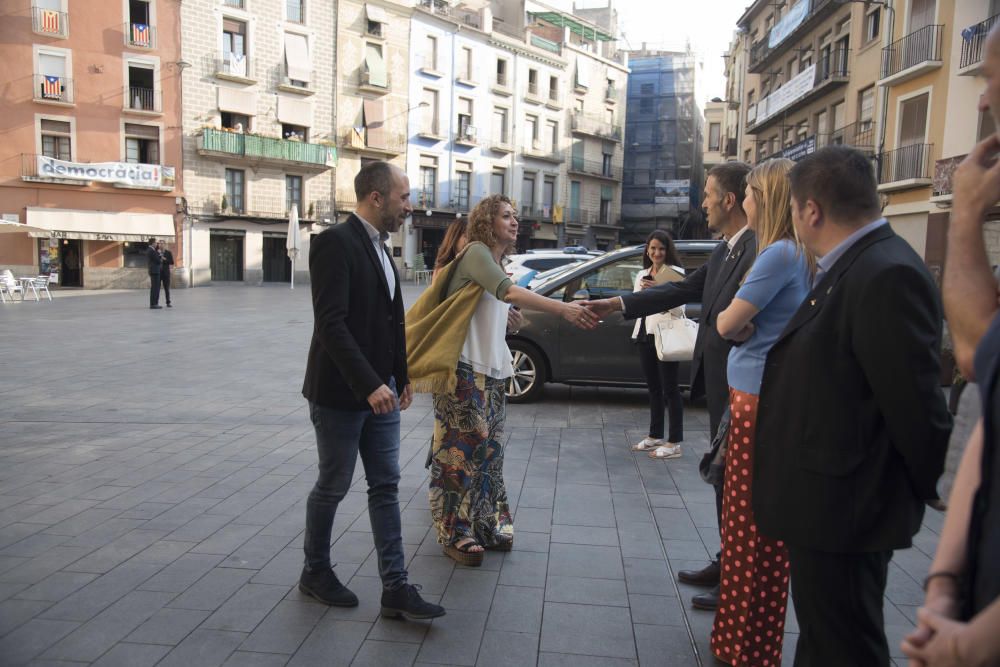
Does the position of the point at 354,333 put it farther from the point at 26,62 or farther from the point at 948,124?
the point at 26,62

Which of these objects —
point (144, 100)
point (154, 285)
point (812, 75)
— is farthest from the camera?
point (144, 100)

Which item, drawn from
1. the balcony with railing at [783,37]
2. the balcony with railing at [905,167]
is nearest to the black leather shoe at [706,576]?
the balcony with railing at [905,167]

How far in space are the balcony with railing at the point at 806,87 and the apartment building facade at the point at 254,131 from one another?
21351 millimetres

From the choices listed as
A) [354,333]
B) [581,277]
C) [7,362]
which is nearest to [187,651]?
[354,333]

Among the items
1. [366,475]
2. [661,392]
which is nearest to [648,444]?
[661,392]

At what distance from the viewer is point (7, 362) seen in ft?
33.6

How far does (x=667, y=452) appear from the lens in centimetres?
599

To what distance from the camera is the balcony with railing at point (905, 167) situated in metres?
22.7

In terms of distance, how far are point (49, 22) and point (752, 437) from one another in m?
36.5

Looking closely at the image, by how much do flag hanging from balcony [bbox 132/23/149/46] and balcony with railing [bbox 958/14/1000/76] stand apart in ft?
102

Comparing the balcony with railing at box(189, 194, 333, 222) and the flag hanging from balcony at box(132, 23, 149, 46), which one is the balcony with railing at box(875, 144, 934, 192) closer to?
the balcony with railing at box(189, 194, 333, 222)

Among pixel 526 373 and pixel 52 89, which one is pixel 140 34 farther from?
pixel 526 373

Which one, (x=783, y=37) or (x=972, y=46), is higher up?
(x=783, y=37)

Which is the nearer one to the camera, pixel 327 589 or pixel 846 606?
pixel 846 606
